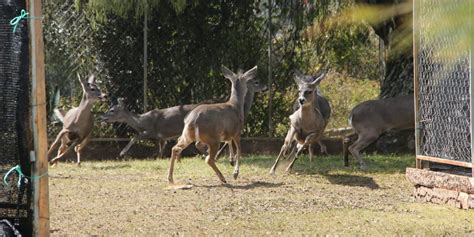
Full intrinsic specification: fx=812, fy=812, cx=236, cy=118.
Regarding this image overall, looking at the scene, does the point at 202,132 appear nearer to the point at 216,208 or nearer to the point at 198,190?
the point at 198,190

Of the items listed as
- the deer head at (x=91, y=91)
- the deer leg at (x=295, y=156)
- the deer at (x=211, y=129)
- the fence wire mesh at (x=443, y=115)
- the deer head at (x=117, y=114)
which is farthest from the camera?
the deer head at (x=117, y=114)

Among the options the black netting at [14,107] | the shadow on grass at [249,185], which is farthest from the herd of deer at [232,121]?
the black netting at [14,107]

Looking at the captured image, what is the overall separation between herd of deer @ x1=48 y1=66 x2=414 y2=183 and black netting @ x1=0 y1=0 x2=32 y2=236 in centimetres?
428

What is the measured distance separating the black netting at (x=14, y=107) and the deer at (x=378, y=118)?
7.43 metres

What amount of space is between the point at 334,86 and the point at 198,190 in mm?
6404

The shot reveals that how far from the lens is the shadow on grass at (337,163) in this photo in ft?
36.9

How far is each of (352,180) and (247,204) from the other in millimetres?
2491

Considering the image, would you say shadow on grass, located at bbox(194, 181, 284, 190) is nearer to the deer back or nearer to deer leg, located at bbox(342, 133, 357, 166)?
deer leg, located at bbox(342, 133, 357, 166)

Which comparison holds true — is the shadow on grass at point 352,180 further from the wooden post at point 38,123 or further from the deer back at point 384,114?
the wooden post at point 38,123

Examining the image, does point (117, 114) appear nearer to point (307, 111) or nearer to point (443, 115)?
point (307, 111)

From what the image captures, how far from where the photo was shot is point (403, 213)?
7516 mm

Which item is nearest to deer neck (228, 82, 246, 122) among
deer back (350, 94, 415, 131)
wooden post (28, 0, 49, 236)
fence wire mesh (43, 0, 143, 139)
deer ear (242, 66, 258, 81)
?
deer ear (242, 66, 258, 81)

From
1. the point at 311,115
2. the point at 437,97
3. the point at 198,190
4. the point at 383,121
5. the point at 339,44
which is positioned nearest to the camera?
the point at 437,97

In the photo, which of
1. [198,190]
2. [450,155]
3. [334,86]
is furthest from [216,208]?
[334,86]
